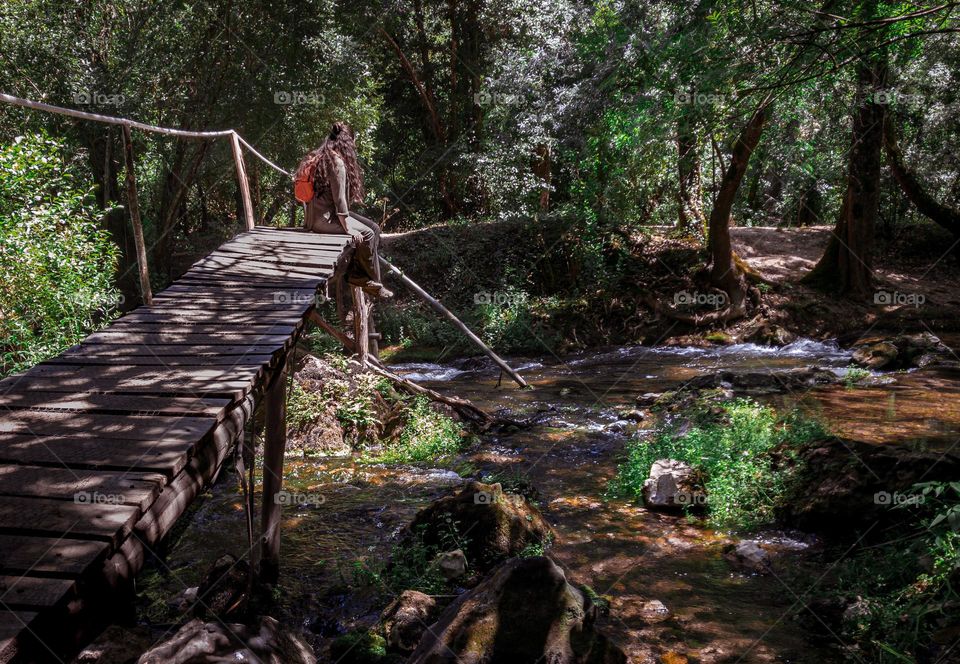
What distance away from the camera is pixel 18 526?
2047 millimetres

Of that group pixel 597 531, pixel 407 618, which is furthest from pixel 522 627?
pixel 597 531

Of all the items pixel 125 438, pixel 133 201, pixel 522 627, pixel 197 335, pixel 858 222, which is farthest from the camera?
pixel 858 222

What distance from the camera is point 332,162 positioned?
6465 mm

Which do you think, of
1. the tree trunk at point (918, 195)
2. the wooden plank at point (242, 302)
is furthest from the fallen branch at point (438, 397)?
the tree trunk at point (918, 195)

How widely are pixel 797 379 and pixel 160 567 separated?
355 inches

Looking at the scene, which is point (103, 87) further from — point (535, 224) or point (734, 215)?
point (734, 215)

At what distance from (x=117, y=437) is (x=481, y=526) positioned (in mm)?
3082

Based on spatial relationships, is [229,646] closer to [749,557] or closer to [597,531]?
[597,531]

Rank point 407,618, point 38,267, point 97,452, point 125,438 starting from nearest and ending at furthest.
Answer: point 97,452 → point 125,438 → point 407,618 → point 38,267

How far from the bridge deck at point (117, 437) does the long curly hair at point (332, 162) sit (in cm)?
230

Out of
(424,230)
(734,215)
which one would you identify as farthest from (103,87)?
(734,215)

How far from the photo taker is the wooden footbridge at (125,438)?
1832 millimetres

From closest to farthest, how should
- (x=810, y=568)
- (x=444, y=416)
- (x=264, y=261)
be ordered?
(x=810, y=568) < (x=264, y=261) < (x=444, y=416)

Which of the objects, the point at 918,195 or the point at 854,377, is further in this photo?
the point at 918,195
